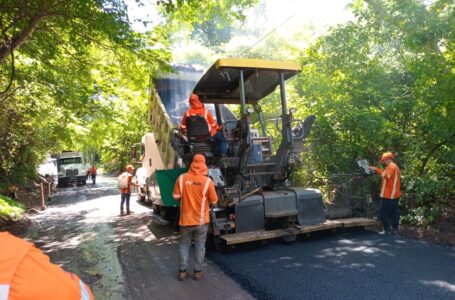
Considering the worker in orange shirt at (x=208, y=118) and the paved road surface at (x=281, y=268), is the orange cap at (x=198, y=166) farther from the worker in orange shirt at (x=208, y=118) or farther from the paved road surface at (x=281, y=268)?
the worker in orange shirt at (x=208, y=118)

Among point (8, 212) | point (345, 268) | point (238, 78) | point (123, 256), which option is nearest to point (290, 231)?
point (345, 268)

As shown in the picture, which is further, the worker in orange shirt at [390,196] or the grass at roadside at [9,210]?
the grass at roadside at [9,210]

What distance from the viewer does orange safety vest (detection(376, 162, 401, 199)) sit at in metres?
6.19

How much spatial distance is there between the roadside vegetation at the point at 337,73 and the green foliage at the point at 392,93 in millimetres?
20

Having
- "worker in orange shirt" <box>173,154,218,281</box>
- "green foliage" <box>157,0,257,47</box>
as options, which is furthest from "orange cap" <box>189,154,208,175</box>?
"green foliage" <box>157,0,257,47</box>

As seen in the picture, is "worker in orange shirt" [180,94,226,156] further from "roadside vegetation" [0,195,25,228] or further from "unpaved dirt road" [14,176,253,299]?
"roadside vegetation" [0,195,25,228]

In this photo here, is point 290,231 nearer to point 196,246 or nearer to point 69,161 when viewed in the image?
point 196,246

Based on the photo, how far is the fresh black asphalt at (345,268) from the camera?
12.8 feet

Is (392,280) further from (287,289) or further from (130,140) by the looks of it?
(130,140)

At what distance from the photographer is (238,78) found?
688cm

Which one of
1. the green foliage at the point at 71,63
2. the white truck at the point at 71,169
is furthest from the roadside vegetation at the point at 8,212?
the white truck at the point at 71,169

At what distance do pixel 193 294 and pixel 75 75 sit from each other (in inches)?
287

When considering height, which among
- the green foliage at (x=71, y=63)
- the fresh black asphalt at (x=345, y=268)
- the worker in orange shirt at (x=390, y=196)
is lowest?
the fresh black asphalt at (x=345, y=268)

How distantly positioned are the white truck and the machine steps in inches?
914
